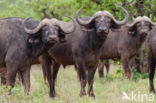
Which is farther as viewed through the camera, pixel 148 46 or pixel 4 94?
pixel 148 46

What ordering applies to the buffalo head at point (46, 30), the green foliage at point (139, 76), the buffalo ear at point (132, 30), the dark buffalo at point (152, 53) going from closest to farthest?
the buffalo head at point (46, 30)
the dark buffalo at point (152, 53)
the buffalo ear at point (132, 30)
the green foliage at point (139, 76)

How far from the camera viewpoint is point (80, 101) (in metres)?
7.30

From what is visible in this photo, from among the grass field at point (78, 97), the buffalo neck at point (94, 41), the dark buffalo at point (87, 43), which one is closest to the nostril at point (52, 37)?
the dark buffalo at point (87, 43)

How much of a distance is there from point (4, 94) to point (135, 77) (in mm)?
6497

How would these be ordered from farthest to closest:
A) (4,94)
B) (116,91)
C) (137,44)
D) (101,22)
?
(137,44), (116,91), (101,22), (4,94)

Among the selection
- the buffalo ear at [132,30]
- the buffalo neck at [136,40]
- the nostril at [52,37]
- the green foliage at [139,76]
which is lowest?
the green foliage at [139,76]

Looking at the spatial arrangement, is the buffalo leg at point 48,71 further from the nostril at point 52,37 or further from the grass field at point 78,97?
the nostril at point 52,37

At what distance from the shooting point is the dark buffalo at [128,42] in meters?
10.5

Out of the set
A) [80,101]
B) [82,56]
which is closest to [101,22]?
[82,56]

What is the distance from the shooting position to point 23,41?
7590 mm

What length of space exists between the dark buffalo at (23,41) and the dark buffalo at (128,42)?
3.58m

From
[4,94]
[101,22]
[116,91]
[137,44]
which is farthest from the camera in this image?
[137,44]

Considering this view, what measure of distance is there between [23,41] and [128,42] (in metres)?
5.10

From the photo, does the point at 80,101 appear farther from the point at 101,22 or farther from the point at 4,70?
the point at 4,70
